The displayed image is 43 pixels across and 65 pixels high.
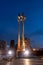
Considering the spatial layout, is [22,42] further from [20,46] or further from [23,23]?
[23,23]

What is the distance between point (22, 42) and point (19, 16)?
9.37 m

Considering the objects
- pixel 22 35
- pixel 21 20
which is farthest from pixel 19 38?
pixel 21 20

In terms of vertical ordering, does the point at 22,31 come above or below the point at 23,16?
below

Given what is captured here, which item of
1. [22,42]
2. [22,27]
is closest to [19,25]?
[22,27]

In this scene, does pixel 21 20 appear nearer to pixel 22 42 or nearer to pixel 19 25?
pixel 19 25

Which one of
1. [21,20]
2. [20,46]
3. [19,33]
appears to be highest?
[21,20]

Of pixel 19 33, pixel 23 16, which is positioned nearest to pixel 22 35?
pixel 19 33

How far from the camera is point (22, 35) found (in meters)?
70.1

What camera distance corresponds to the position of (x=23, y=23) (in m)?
69.2

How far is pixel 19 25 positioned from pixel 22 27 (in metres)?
1.56

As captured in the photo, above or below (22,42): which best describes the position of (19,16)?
above

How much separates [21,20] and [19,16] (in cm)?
160

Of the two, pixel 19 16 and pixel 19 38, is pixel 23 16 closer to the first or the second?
pixel 19 16

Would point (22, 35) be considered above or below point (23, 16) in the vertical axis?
below
